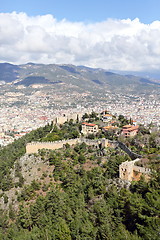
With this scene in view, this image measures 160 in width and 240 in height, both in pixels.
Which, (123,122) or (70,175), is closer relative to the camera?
(70,175)

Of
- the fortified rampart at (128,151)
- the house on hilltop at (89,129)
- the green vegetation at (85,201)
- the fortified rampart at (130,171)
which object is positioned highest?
the house on hilltop at (89,129)

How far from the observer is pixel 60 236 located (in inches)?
664

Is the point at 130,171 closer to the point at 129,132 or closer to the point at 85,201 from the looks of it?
the point at 85,201

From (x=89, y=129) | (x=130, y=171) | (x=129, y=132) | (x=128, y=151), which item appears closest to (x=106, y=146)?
(x=128, y=151)

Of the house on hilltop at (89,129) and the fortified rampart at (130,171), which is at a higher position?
the house on hilltop at (89,129)

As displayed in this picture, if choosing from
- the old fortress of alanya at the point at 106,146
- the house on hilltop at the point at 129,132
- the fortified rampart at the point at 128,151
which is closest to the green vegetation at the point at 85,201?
the fortified rampart at the point at 128,151

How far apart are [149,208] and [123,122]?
27210 millimetres

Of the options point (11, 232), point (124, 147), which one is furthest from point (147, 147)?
point (11, 232)

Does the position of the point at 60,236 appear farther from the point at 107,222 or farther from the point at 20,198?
the point at 20,198

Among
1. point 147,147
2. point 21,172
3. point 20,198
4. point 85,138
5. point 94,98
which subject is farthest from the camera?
point 94,98

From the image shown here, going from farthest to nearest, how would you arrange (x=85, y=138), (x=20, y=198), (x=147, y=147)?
1. (x=85, y=138)
2. (x=147, y=147)
3. (x=20, y=198)

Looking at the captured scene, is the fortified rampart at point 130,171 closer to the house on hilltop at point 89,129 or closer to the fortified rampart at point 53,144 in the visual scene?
the fortified rampart at point 53,144

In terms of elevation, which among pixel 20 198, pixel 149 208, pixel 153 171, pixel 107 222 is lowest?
pixel 20 198

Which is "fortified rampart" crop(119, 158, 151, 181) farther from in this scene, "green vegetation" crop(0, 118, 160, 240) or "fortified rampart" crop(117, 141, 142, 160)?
"fortified rampart" crop(117, 141, 142, 160)
